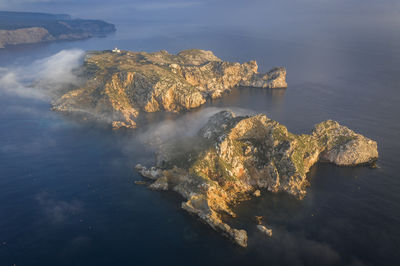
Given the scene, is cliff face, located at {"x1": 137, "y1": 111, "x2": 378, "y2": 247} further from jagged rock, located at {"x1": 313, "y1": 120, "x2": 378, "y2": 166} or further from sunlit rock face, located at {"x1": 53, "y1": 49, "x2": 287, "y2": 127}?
sunlit rock face, located at {"x1": 53, "y1": 49, "x2": 287, "y2": 127}

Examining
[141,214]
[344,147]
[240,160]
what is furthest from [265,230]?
[344,147]

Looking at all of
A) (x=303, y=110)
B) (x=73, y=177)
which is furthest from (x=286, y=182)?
(x=303, y=110)

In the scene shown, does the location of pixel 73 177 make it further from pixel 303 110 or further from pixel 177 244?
pixel 303 110

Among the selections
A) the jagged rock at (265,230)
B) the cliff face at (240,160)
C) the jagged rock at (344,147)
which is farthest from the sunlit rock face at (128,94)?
the jagged rock at (265,230)

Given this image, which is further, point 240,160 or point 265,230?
point 240,160

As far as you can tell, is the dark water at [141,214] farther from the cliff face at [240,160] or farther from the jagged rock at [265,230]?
the cliff face at [240,160]

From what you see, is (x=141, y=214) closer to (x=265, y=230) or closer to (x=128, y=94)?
(x=265, y=230)

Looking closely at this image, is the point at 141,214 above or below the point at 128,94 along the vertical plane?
below

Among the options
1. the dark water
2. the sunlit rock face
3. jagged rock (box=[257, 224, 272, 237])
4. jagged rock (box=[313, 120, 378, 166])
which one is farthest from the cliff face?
the sunlit rock face

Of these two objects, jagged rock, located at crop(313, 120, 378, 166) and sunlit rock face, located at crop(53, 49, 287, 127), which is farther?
sunlit rock face, located at crop(53, 49, 287, 127)
